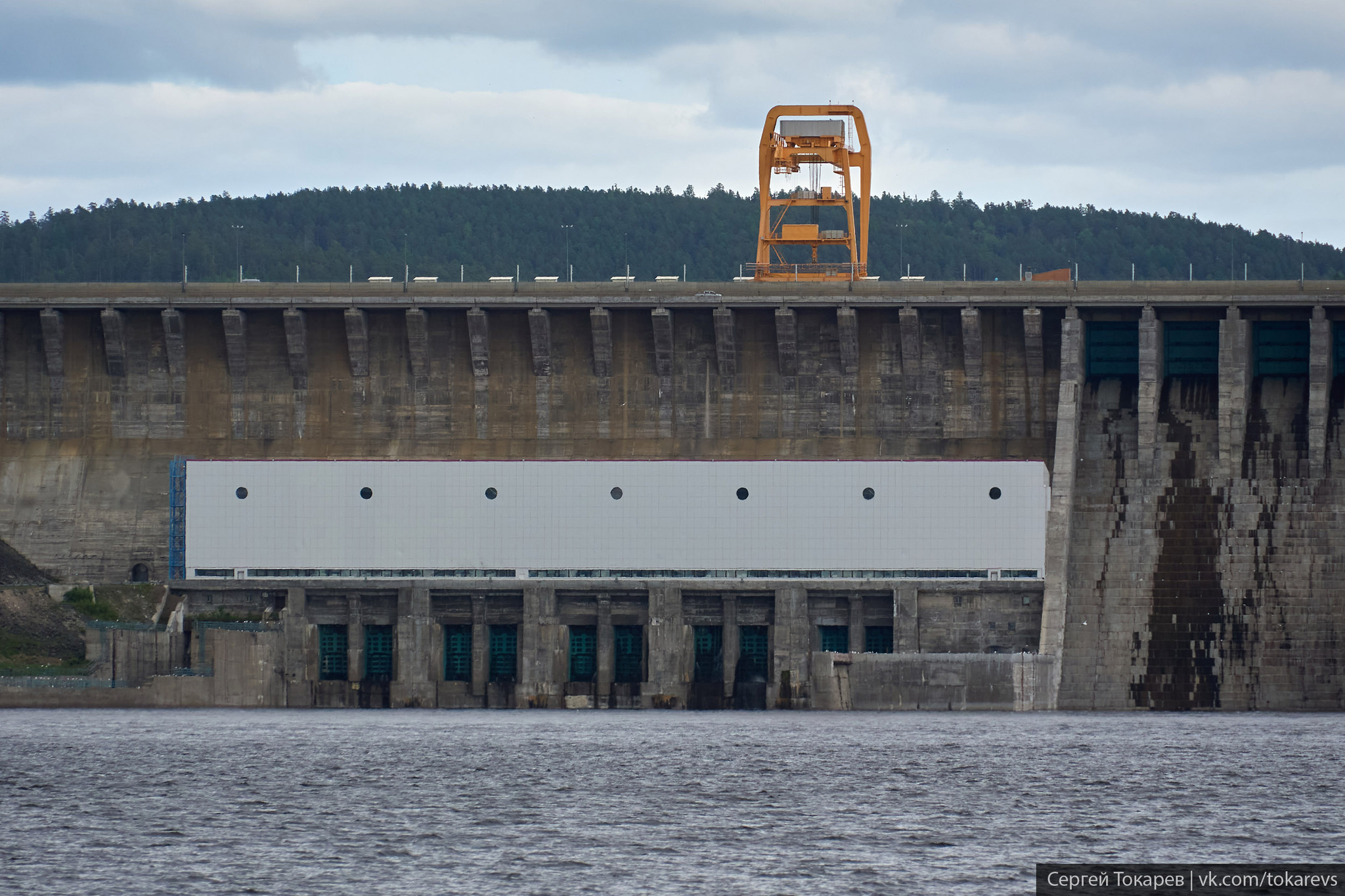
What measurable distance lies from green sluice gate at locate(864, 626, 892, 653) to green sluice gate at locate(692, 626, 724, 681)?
22.1 ft

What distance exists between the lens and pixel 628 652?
99.2 meters

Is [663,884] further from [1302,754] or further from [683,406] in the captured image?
[683,406]

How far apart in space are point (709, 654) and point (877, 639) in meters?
7.84

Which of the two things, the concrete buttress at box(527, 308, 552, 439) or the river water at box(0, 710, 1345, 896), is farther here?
the concrete buttress at box(527, 308, 552, 439)

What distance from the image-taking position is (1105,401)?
100938mm

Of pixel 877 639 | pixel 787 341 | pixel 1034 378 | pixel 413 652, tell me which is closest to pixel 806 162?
pixel 787 341

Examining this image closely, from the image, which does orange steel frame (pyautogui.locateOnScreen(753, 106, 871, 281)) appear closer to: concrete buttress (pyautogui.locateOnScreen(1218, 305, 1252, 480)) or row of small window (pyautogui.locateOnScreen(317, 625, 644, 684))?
concrete buttress (pyautogui.locateOnScreen(1218, 305, 1252, 480))

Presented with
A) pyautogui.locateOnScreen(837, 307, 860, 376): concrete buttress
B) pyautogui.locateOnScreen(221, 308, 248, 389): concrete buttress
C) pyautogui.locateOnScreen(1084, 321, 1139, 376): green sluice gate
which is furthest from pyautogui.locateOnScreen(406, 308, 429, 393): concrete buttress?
pyautogui.locateOnScreen(1084, 321, 1139, 376): green sluice gate

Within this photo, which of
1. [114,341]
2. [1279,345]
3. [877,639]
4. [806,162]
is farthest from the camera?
[806,162]

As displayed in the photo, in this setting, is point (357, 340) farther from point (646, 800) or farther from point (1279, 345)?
point (646, 800)

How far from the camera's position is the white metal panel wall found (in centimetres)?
9681

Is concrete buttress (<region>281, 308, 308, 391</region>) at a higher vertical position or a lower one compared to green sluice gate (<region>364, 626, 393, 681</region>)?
higher

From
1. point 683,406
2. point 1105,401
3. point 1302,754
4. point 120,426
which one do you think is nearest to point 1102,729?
point 1302,754

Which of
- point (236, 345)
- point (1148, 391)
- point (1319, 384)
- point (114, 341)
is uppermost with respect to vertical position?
point (114, 341)
